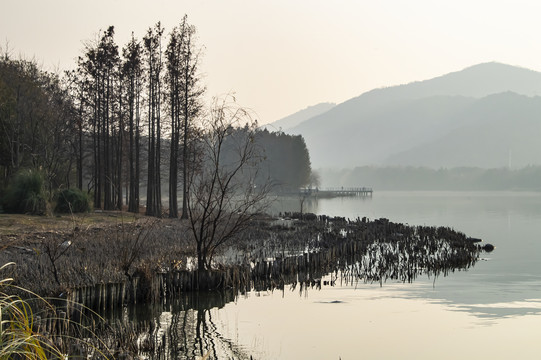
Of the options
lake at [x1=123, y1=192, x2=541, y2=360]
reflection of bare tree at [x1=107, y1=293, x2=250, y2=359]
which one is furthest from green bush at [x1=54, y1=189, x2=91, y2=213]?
lake at [x1=123, y1=192, x2=541, y2=360]

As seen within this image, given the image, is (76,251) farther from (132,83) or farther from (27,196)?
(132,83)

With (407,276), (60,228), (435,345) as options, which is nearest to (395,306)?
(435,345)

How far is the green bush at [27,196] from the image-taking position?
29.5m

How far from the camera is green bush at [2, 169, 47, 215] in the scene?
96.9 ft

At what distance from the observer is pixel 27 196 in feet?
97.0

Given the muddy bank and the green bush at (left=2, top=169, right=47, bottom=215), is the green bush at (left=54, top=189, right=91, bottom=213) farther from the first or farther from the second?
the muddy bank

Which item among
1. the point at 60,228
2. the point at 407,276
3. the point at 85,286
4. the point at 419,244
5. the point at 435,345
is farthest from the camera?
the point at 419,244

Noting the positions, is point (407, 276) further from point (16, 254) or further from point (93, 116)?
point (93, 116)

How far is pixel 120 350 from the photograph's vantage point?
33.1 feet

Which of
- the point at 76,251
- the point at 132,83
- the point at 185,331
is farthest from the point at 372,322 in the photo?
the point at 132,83

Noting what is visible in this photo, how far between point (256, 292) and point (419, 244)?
540 inches

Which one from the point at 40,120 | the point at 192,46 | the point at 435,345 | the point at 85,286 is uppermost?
the point at 192,46

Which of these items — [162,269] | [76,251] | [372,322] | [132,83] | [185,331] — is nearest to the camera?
[185,331]

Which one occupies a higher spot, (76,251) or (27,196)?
(27,196)
